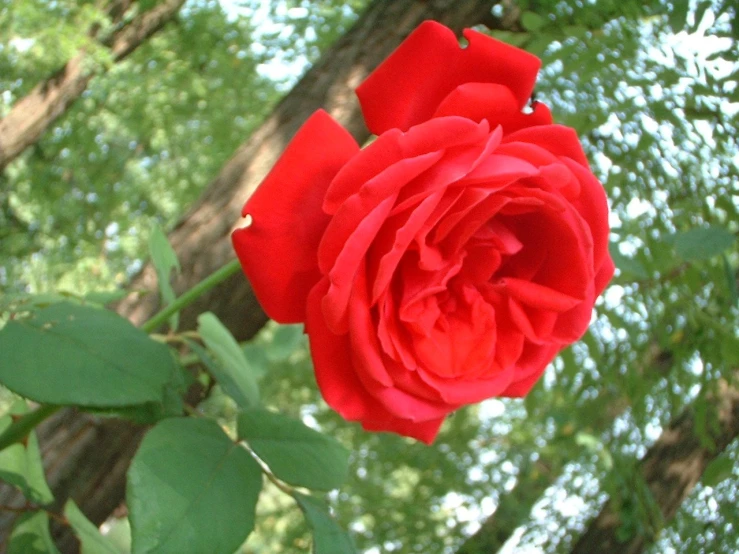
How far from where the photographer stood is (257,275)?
0.32 m

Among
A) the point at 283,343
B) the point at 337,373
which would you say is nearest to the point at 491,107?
the point at 337,373

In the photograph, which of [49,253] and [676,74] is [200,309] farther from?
[49,253]

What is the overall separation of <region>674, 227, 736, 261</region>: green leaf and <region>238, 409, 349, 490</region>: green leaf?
28 centimetres

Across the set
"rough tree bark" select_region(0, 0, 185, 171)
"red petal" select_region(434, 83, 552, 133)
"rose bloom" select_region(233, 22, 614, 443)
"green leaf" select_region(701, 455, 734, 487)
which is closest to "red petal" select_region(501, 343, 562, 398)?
"rose bloom" select_region(233, 22, 614, 443)

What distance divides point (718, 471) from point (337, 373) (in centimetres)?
44

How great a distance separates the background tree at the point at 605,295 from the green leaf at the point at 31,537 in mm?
107

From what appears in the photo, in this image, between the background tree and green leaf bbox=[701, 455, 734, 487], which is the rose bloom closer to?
the background tree

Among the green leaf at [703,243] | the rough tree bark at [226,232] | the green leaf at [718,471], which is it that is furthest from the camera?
the rough tree bark at [226,232]

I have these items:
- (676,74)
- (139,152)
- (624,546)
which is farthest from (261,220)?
(139,152)

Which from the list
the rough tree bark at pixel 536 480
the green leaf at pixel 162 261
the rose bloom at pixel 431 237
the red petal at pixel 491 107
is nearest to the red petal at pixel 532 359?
the rose bloom at pixel 431 237

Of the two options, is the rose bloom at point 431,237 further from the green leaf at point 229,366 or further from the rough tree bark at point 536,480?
the rough tree bark at point 536,480

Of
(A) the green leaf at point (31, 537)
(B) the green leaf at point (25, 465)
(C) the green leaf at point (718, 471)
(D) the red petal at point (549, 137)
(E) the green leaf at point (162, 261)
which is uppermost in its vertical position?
(D) the red petal at point (549, 137)

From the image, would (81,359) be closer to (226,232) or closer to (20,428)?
(20,428)

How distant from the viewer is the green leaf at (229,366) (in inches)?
17.9
